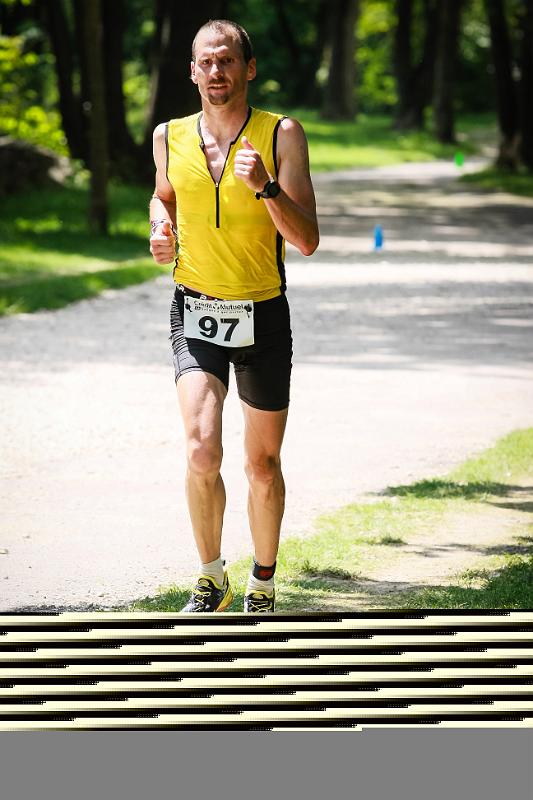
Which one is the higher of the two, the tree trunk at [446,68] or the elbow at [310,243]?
the elbow at [310,243]

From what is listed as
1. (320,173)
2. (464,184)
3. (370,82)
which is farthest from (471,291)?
(370,82)

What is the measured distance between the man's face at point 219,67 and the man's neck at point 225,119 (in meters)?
0.06

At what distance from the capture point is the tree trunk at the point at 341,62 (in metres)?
51.2

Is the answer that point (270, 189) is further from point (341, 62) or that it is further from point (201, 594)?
point (341, 62)

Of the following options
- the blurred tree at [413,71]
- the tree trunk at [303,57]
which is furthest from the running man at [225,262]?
the tree trunk at [303,57]

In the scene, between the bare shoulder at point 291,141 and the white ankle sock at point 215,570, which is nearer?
the bare shoulder at point 291,141

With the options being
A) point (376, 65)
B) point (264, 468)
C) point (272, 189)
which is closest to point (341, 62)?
point (376, 65)

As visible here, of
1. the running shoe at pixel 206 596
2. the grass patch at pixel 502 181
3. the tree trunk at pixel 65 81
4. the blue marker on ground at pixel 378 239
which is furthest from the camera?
the grass patch at pixel 502 181

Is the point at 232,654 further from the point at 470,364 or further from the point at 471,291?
the point at 471,291

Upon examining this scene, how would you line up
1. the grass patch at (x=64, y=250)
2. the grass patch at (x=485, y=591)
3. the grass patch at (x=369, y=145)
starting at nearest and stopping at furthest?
1. the grass patch at (x=485, y=591)
2. the grass patch at (x=64, y=250)
3. the grass patch at (x=369, y=145)

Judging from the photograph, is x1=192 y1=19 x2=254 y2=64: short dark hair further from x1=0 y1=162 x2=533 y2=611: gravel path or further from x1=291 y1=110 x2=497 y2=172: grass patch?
x1=291 y1=110 x2=497 y2=172: grass patch

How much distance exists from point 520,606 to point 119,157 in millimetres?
22407

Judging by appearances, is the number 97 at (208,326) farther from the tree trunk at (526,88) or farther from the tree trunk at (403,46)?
the tree trunk at (403,46)

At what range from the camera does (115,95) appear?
2755cm
